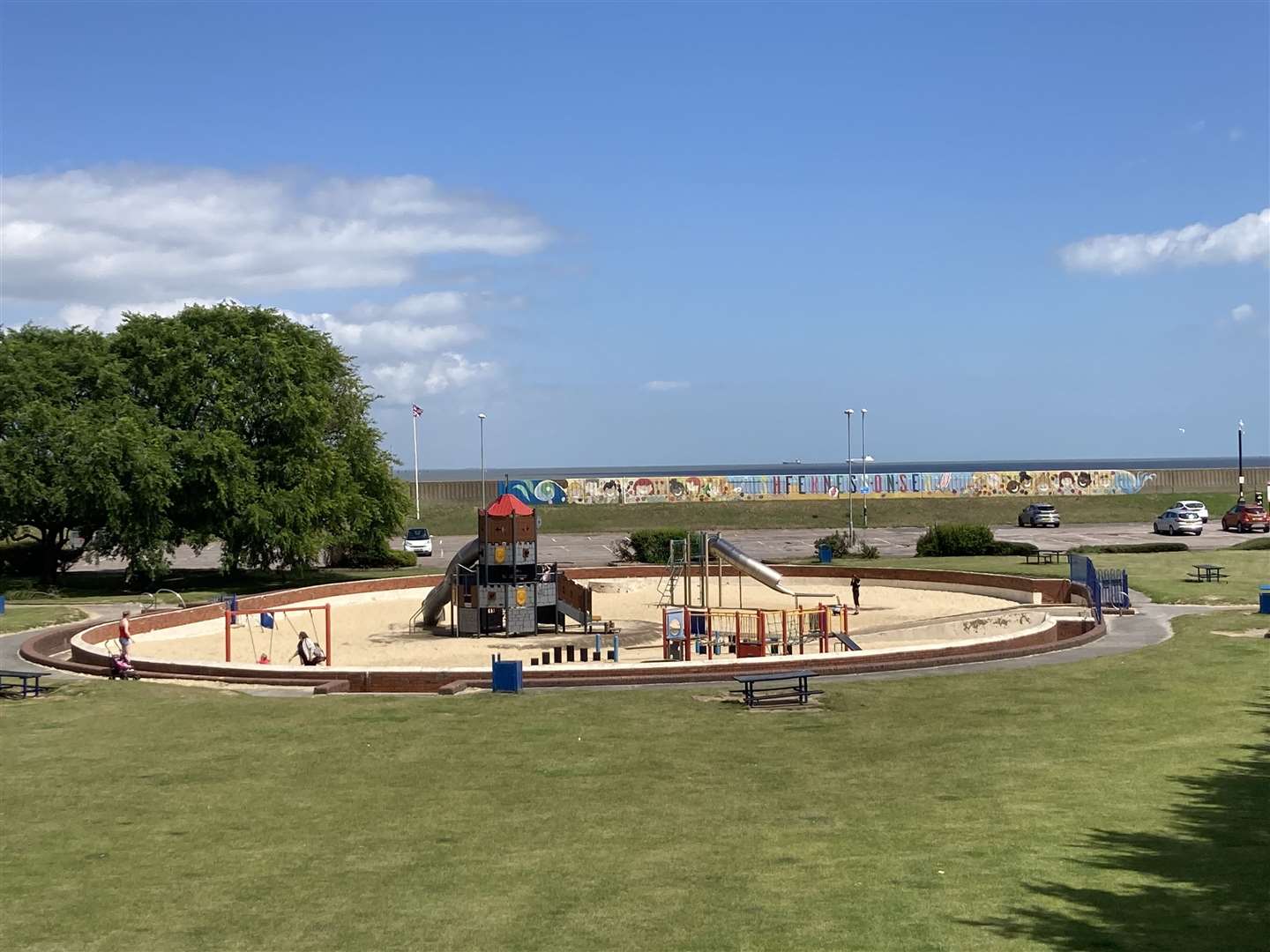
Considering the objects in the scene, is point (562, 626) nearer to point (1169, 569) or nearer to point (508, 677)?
point (508, 677)

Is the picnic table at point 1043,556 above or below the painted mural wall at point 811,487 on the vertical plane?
below

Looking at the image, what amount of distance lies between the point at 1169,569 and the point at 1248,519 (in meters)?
24.1

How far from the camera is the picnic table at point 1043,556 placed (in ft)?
169

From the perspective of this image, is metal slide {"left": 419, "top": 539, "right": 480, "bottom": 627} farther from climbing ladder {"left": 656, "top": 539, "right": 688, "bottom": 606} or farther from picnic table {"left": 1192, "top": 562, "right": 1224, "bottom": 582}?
picnic table {"left": 1192, "top": 562, "right": 1224, "bottom": 582}

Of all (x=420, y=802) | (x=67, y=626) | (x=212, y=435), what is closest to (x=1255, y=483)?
(x=212, y=435)

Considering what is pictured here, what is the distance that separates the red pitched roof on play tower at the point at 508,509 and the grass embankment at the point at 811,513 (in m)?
41.7

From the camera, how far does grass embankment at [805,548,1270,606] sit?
38969 millimetres

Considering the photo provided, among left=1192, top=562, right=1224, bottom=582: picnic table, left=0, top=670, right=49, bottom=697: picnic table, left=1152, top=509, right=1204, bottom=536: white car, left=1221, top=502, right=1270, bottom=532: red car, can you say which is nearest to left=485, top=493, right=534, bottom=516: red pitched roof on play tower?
left=0, top=670, right=49, bottom=697: picnic table

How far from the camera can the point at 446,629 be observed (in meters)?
39.4

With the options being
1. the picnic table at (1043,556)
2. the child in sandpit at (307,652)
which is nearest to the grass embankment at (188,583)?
the child in sandpit at (307,652)

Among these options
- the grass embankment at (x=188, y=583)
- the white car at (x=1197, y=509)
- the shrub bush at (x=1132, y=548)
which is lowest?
the grass embankment at (x=188, y=583)

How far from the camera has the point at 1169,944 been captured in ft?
33.5

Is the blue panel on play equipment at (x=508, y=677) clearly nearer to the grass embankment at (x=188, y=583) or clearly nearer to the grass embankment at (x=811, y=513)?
the grass embankment at (x=188, y=583)

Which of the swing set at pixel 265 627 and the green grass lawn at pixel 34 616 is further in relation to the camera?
the green grass lawn at pixel 34 616
